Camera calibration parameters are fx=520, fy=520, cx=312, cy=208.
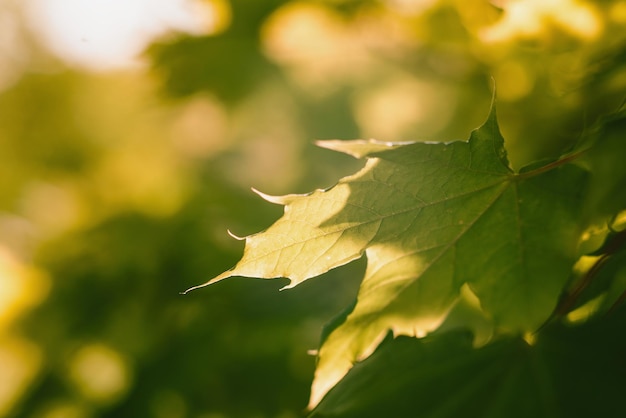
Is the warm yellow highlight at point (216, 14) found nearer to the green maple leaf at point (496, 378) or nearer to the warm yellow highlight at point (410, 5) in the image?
the warm yellow highlight at point (410, 5)

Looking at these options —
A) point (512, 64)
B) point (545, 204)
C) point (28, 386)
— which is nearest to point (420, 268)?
point (545, 204)

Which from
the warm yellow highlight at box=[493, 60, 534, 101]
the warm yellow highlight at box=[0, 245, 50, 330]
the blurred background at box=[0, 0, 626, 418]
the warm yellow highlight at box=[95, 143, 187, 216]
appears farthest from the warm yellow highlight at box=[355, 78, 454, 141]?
the warm yellow highlight at box=[0, 245, 50, 330]

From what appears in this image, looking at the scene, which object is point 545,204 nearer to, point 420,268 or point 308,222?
point 420,268

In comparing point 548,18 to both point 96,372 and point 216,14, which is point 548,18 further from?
point 96,372

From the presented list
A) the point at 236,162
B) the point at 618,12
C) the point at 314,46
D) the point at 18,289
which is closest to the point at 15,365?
the point at 18,289

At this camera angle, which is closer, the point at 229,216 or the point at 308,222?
the point at 308,222

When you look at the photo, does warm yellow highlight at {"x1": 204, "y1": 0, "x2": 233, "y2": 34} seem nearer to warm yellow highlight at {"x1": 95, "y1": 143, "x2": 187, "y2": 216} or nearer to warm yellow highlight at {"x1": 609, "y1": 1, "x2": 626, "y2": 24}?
warm yellow highlight at {"x1": 95, "y1": 143, "x2": 187, "y2": 216}
